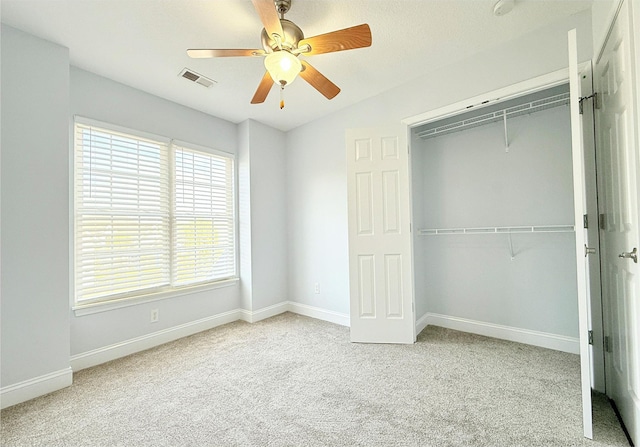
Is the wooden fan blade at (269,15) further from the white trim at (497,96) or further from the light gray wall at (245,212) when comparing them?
the light gray wall at (245,212)

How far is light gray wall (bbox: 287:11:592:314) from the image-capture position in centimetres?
221

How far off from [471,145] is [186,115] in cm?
342

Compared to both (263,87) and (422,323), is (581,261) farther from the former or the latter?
(263,87)

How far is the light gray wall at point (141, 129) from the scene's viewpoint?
8.38 feet

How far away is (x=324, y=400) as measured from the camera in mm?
1928

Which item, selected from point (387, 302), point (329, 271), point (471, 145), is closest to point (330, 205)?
point (329, 271)

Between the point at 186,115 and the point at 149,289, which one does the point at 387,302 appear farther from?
the point at 186,115

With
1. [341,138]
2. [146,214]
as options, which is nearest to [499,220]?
[341,138]

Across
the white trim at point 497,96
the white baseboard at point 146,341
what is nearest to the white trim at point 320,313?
the white baseboard at point 146,341

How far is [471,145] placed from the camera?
3.09 metres

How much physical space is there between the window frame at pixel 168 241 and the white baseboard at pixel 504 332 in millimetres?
2633

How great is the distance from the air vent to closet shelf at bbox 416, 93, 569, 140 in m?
2.42

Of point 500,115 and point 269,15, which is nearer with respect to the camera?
point 269,15

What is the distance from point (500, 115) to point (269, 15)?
244 centimetres
